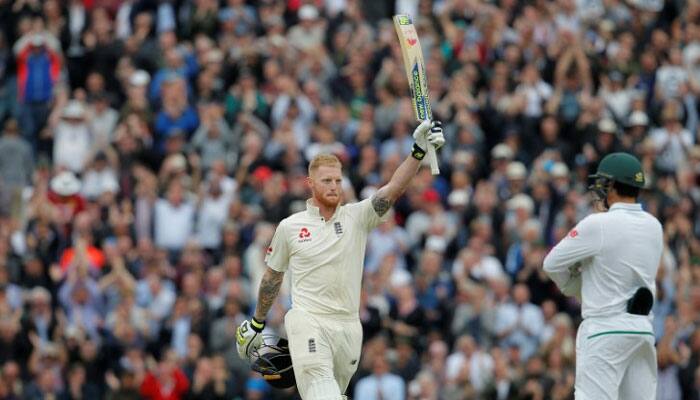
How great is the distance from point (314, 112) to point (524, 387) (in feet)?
23.8

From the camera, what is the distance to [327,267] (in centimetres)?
1592

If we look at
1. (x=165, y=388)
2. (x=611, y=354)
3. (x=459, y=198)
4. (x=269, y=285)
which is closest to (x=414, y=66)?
(x=269, y=285)

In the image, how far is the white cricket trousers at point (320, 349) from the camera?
51.5 feet

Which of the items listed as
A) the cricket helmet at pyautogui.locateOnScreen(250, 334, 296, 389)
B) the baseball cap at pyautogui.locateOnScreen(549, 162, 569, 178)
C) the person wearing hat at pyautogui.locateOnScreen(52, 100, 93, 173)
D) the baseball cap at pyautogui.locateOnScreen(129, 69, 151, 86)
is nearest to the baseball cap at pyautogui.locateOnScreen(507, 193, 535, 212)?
the baseball cap at pyautogui.locateOnScreen(549, 162, 569, 178)

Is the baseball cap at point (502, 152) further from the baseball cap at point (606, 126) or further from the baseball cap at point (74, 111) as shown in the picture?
the baseball cap at point (74, 111)

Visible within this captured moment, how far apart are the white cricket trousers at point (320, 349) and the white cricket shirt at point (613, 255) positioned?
2181 mm

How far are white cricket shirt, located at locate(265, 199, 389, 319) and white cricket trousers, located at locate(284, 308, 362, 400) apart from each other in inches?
4.2

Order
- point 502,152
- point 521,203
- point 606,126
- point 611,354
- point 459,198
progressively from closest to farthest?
point 611,354, point 521,203, point 459,198, point 502,152, point 606,126

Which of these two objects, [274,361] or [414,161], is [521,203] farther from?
[414,161]

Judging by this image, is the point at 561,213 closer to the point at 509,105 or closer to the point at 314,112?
the point at 509,105

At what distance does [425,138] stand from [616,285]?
2.30 meters

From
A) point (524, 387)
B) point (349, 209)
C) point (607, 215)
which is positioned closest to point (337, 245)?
point (349, 209)

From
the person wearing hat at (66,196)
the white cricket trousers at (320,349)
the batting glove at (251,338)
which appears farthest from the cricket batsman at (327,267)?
the person wearing hat at (66,196)

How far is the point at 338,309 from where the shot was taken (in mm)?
15930
